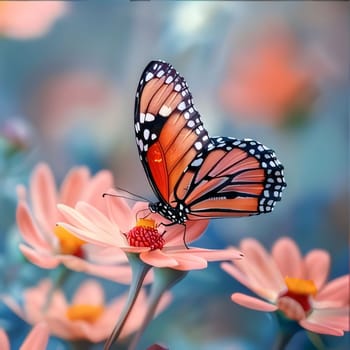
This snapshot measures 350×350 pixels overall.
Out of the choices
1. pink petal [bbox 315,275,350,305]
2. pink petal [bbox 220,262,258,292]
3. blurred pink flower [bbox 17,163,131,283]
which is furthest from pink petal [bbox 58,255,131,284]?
pink petal [bbox 315,275,350,305]

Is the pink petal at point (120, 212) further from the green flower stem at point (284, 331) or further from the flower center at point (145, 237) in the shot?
the green flower stem at point (284, 331)

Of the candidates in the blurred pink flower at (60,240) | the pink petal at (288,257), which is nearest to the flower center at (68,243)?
the blurred pink flower at (60,240)

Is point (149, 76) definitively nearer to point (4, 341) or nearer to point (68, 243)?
point (68, 243)

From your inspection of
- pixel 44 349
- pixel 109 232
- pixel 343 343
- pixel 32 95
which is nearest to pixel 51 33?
pixel 32 95

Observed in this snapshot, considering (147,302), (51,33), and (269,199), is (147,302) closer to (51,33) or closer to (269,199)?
(269,199)

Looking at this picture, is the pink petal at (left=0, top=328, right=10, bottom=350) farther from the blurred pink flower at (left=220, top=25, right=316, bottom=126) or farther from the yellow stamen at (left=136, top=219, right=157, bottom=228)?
the blurred pink flower at (left=220, top=25, right=316, bottom=126)

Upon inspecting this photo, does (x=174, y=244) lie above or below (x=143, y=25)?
below
